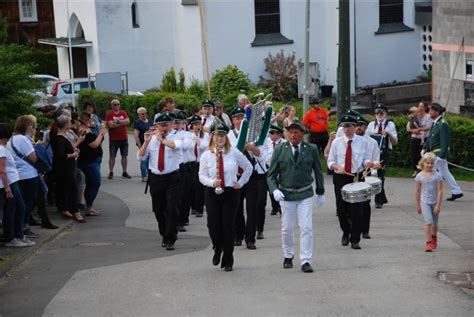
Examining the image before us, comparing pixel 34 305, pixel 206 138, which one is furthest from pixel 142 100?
pixel 34 305

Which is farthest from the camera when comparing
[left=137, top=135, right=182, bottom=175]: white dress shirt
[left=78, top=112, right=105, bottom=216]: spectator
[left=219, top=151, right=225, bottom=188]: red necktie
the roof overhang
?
the roof overhang

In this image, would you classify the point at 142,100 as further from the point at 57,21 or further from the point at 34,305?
the point at 34,305

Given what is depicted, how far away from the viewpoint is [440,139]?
1962 centimetres

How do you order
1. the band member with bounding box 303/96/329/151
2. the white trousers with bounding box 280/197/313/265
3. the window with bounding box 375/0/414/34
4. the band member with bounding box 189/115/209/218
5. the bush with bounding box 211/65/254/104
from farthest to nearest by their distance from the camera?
1. the window with bounding box 375/0/414/34
2. the bush with bounding box 211/65/254/104
3. the band member with bounding box 303/96/329/151
4. the band member with bounding box 189/115/209/218
5. the white trousers with bounding box 280/197/313/265

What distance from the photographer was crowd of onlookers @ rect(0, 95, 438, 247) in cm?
1590

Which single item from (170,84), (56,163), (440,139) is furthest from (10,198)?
(170,84)

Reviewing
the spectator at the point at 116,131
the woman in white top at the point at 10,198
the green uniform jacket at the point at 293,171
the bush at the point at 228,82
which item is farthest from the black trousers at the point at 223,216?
the bush at the point at 228,82

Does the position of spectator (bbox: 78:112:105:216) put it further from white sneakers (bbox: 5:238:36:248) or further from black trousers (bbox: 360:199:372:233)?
black trousers (bbox: 360:199:372:233)

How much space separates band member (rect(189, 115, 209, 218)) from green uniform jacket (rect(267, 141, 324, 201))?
4248mm

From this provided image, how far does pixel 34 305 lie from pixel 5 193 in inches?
135

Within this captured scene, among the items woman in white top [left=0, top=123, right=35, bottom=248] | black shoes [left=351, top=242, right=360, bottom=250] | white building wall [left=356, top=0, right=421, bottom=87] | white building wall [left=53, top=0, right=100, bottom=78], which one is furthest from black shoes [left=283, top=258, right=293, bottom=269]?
white building wall [left=356, top=0, right=421, bottom=87]

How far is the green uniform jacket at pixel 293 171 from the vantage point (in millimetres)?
13930

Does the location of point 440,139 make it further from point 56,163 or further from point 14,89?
point 14,89

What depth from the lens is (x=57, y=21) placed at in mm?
48250
